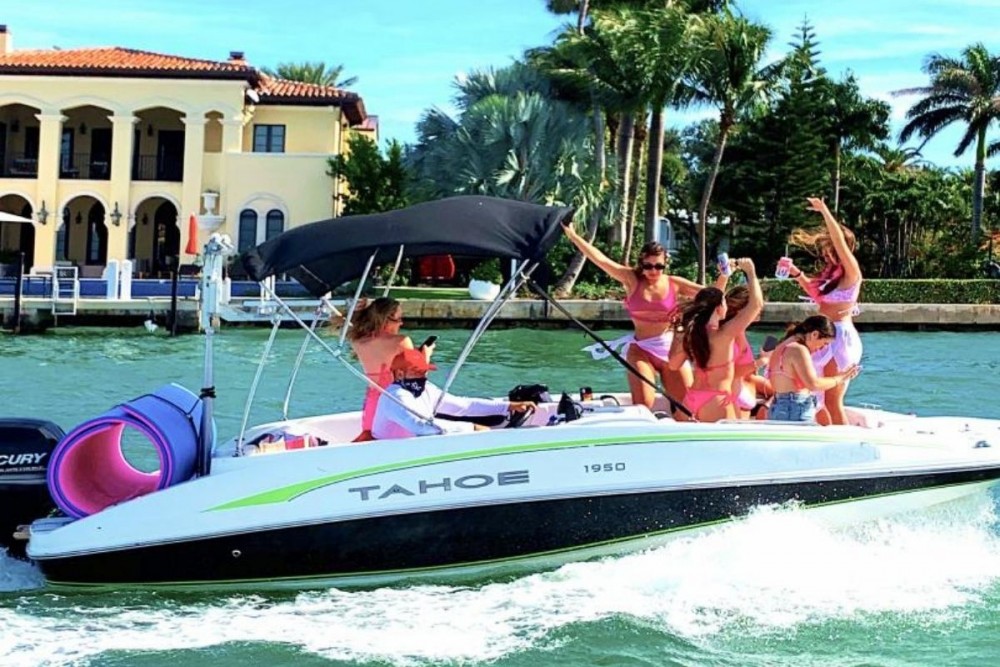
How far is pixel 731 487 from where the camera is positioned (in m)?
6.01

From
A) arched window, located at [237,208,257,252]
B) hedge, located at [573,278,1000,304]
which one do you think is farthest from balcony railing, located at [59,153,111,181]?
hedge, located at [573,278,1000,304]

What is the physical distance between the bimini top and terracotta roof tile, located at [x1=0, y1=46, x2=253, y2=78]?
29.4 m

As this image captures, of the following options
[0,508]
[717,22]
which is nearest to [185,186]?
[717,22]

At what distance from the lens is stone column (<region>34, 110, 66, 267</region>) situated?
35000 millimetres

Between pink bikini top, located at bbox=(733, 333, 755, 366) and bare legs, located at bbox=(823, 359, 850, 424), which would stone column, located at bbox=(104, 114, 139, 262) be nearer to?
pink bikini top, located at bbox=(733, 333, 755, 366)

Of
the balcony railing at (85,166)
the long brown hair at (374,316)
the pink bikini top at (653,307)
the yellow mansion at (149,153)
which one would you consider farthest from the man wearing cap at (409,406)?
the balcony railing at (85,166)

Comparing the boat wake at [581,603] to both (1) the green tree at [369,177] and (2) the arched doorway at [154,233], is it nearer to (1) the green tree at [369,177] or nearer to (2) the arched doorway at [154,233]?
(1) the green tree at [369,177]

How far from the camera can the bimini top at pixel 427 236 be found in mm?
5934

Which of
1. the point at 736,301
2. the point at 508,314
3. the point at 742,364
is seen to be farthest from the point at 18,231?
the point at 736,301

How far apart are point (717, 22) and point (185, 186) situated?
16.3 meters

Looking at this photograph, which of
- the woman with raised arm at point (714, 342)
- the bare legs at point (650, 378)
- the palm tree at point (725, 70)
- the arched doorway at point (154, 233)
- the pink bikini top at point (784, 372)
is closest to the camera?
the woman with raised arm at point (714, 342)

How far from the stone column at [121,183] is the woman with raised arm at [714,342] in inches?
1212

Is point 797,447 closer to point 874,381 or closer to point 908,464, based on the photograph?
point 908,464

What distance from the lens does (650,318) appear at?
7.20m
